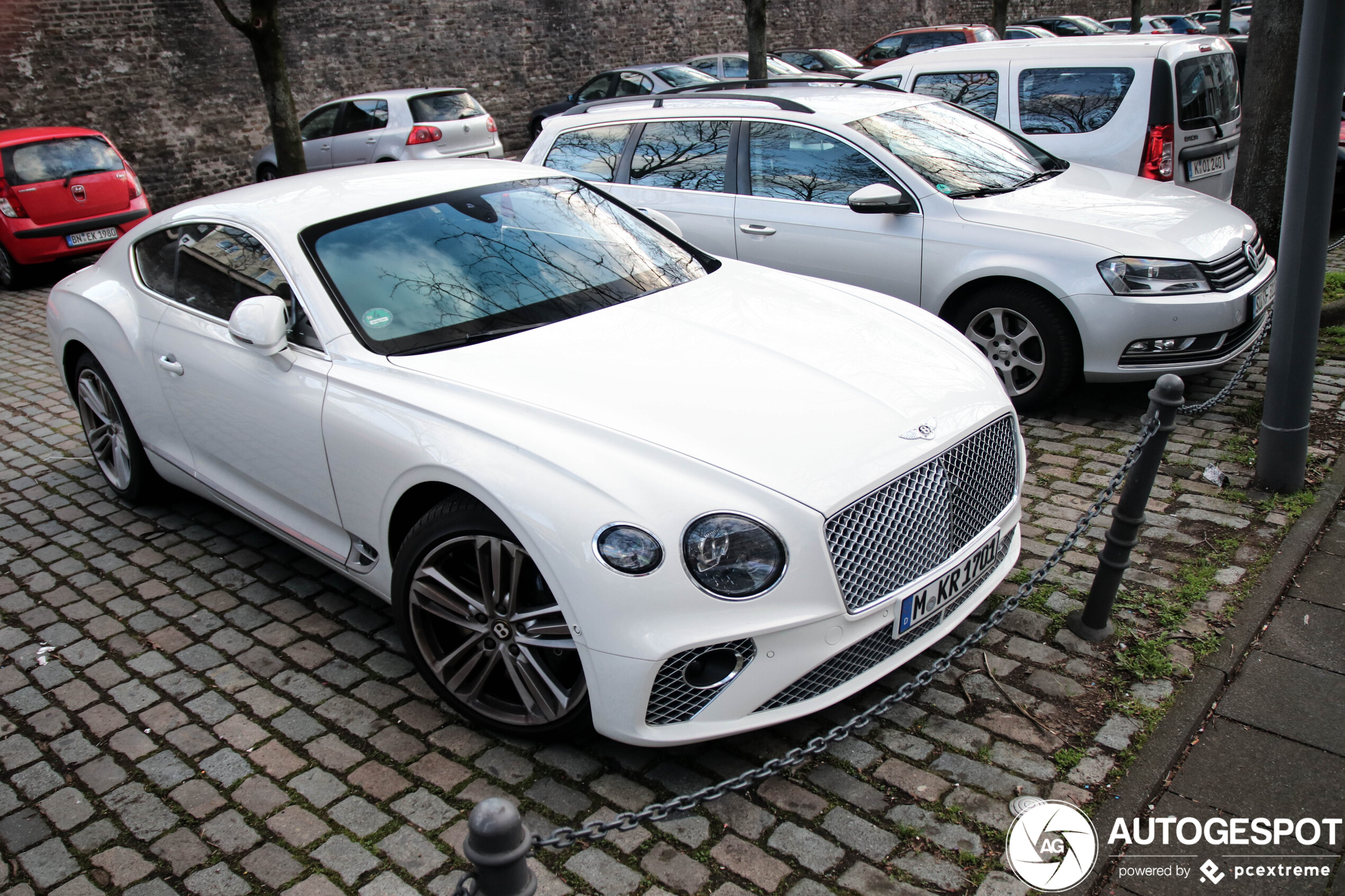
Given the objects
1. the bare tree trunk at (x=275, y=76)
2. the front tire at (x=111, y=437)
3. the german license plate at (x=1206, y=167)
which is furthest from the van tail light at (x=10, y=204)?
the german license plate at (x=1206, y=167)

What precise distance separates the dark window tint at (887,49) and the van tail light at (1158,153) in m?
14.4

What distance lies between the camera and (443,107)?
15.1 metres

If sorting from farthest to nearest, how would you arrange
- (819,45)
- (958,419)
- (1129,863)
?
(819,45)
(958,419)
(1129,863)

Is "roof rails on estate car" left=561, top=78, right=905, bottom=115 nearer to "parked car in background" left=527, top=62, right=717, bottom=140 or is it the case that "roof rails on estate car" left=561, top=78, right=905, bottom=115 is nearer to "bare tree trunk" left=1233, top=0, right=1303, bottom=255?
"bare tree trunk" left=1233, top=0, right=1303, bottom=255

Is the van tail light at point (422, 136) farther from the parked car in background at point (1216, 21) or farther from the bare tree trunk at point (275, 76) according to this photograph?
the parked car in background at point (1216, 21)

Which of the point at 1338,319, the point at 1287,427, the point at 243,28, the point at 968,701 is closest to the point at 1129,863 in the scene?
the point at 968,701

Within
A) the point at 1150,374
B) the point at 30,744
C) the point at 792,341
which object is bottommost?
the point at 30,744

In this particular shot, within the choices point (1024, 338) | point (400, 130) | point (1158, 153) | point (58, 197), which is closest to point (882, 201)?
point (1024, 338)

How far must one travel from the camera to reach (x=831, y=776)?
2975 mm

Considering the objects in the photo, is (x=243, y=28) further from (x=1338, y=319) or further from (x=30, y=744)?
(x=1338, y=319)

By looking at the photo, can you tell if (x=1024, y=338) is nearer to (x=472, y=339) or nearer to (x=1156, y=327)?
(x=1156, y=327)

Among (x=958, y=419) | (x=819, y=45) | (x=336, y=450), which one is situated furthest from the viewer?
(x=819, y=45)

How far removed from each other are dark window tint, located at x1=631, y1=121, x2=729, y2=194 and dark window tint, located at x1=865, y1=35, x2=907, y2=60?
15710 millimetres

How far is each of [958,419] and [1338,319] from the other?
16.3ft
